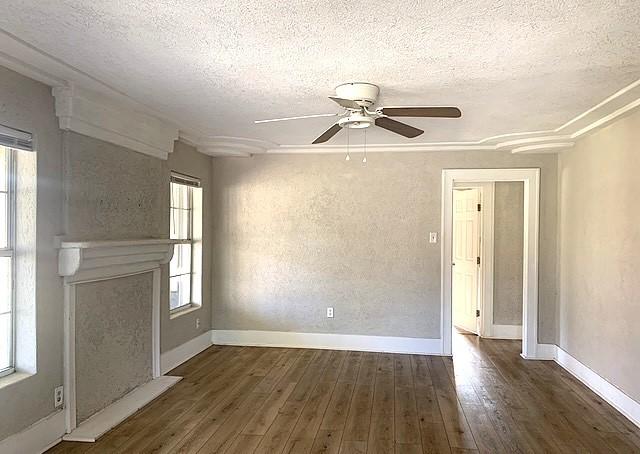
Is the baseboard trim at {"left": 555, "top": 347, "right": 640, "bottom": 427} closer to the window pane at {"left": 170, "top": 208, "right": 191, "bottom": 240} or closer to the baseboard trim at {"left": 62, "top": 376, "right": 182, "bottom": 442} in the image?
the baseboard trim at {"left": 62, "top": 376, "right": 182, "bottom": 442}

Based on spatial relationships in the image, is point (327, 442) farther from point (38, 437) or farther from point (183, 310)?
point (183, 310)

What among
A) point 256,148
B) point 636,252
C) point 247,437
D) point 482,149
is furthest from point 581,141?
point 247,437

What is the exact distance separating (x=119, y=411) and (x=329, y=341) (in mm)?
2563

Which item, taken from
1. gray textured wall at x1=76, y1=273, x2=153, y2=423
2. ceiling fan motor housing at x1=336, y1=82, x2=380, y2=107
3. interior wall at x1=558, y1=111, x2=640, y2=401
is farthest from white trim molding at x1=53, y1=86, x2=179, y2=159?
interior wall at x1=558, y1=111, x2=640, y2=401

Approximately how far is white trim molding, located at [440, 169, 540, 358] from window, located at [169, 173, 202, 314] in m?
2.78

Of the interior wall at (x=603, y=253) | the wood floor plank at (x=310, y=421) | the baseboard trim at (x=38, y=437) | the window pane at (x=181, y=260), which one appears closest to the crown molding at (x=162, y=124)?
the interior wall at (x=603, y=253)

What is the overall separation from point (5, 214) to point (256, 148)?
285 cm

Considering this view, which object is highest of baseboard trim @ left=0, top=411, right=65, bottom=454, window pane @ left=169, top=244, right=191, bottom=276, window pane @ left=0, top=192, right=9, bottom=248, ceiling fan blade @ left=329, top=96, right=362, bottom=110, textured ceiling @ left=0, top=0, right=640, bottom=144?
Result: textured ceiling @ left=0, top=0, right=640, bottom=144

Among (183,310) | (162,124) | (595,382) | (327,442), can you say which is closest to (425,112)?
(327,442)

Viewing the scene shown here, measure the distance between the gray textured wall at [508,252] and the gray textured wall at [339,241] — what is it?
102 centimetres

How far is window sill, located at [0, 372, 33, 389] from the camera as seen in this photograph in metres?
Result: 2.62

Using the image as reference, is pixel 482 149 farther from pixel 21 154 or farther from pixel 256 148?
pixel 21 154

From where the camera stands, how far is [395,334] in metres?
5.35

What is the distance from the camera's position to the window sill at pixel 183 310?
479 centimetres
